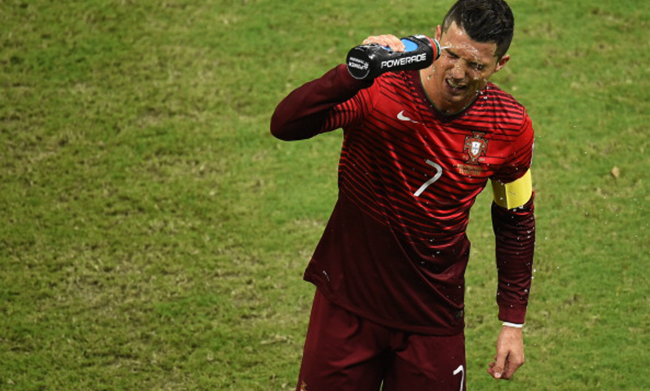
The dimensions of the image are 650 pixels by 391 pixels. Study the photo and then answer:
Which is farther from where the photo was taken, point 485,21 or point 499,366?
point 499,366

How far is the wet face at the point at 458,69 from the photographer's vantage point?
3723mm

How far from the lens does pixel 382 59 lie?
330 cm

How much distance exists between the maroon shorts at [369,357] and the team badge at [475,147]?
76 cm

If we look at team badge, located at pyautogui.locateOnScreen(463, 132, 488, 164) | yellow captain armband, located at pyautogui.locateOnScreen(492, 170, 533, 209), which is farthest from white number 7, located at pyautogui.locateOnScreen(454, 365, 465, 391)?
team badge, located at pyautogui.locateOnScreen(463, 132, 488, 164)

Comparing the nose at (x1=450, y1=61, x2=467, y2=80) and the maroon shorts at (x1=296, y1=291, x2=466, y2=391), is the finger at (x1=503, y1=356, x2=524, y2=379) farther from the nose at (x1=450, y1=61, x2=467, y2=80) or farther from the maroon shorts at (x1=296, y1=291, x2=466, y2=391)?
the nose at (x1=450, y1=61, x2=467, y2=80)

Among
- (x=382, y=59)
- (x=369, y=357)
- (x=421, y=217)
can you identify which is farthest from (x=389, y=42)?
(x=369, y=357)

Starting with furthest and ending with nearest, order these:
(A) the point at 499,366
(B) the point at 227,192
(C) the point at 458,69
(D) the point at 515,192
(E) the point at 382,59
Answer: (B) the point at 227,192 < (A) the point at 499,366 < (D) the point at 515,192 < (C) the point at 458,69 < (E) the point at 382,59

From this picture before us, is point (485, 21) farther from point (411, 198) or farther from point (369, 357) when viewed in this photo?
point (369, 357)

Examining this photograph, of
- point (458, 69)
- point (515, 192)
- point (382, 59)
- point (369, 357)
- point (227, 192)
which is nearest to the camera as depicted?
point (382, 59)

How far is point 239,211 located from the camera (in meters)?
7.14

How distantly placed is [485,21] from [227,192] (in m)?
3.84

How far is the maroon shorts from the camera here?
13.3 feet

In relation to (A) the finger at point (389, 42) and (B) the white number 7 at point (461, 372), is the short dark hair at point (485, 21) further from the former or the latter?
(B) the white number 7 at point (461, 372)

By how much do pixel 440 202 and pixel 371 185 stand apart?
10.9 inches
